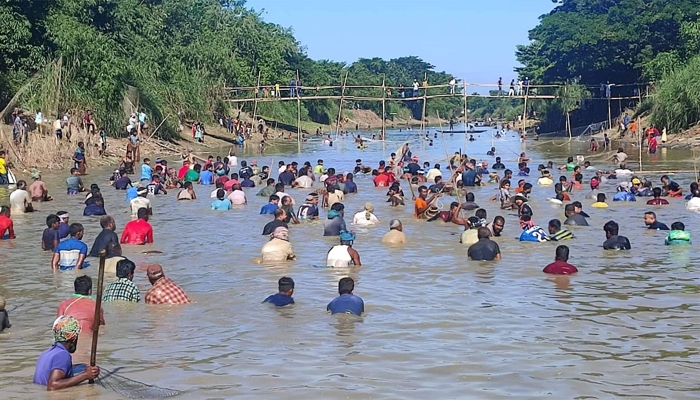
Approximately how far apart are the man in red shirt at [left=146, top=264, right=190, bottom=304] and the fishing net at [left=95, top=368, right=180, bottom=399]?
3.21 meters

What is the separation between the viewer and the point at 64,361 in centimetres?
820

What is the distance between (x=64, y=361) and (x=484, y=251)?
8893 millimetres

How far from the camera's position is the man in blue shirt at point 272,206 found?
22.1 m

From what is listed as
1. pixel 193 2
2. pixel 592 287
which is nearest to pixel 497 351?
pixel 592 287

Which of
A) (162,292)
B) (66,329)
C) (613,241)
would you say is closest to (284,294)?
(162,292)

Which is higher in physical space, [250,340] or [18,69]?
[18,69]

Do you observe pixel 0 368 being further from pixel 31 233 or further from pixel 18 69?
pixel 18 69

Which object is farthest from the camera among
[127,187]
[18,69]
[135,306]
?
[18,69]

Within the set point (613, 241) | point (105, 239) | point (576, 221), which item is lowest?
point (613, 241)

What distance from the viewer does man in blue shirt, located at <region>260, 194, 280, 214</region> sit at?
22141 millimetres

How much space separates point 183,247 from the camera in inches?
699

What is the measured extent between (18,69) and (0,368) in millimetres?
30695

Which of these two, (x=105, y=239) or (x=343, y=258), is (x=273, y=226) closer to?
(x=343, y=258)

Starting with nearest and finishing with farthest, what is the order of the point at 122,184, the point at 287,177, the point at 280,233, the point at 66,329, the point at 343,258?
the point at 66,329 < the point at 343,258 < the point at 280,233 < the point at 122,184 < the point at 287,177
